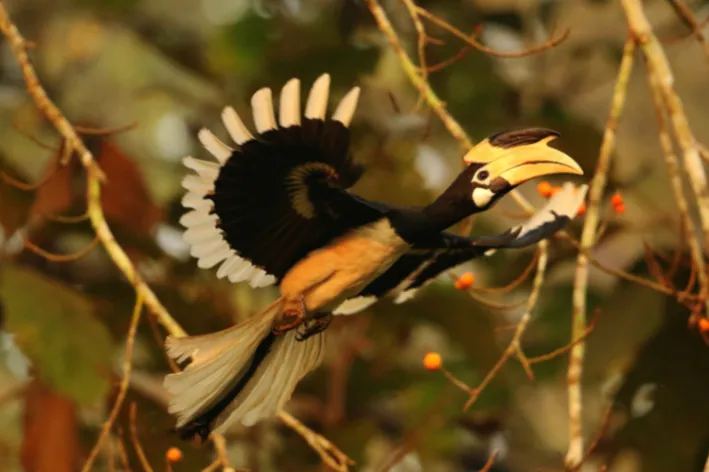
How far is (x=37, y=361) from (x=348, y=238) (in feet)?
2.05

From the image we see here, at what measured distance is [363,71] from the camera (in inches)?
65.0

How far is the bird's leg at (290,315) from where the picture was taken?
2.39 ft

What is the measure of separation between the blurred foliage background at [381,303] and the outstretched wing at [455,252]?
154mm

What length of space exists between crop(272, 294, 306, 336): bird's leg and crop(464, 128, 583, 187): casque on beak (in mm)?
152

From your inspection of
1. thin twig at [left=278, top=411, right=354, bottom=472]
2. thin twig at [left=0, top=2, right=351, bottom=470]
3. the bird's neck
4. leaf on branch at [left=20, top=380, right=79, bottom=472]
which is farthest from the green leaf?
the bird's neck

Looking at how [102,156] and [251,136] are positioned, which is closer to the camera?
[251,136]

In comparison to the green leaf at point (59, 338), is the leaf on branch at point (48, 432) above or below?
below

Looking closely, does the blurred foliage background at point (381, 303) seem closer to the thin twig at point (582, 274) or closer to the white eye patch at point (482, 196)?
the thin twig at point (582, 274)

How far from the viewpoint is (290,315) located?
75cm

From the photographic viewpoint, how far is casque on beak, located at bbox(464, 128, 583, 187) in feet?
2.13

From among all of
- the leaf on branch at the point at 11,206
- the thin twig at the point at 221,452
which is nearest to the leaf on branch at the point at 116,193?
the leaf on branch at the point at 11,206

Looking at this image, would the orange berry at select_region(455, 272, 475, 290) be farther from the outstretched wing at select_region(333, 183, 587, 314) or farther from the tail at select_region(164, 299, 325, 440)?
the tail at select_region(164, 299, 325, 440)

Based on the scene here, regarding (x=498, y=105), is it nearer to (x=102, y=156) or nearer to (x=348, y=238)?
(x=102, y=156)

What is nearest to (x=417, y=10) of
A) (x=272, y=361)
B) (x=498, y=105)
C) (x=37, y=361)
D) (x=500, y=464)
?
(x=272, y=361)
